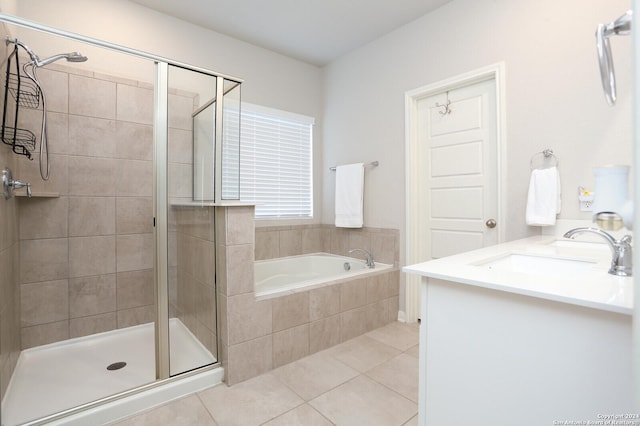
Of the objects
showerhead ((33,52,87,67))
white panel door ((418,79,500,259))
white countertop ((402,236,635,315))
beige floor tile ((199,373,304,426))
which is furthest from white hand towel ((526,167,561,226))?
showerhead ((33,52,87,67))

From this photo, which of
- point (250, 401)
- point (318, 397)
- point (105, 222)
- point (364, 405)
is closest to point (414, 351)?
point (364, 405)

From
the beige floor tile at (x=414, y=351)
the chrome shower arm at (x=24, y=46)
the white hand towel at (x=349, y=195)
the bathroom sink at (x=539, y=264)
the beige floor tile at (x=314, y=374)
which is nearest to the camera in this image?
the bathroom sink at (x=539, y=264)

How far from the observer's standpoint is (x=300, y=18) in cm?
268

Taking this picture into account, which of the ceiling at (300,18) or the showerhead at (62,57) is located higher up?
the ceiling at (300,18)

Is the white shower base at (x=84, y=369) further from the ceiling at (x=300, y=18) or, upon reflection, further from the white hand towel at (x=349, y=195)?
the ceiling at (x=300, y=18)

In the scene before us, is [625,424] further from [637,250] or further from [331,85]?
[331,85]

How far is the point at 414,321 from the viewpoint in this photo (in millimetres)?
2764

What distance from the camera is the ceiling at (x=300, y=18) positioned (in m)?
2.49

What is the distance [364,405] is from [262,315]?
77 cm

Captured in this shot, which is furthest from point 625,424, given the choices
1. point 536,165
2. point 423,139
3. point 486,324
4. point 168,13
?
point 168,13

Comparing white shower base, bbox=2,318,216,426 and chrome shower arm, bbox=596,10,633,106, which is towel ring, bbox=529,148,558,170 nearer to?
chrome shower arm, bbox=596,10,633,106

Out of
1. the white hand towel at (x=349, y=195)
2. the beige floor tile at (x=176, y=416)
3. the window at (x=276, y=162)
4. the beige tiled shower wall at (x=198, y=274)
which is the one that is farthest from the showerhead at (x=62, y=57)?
the white hand towel at (x=349, y=195)

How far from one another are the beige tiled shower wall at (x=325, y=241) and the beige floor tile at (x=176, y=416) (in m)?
1.62

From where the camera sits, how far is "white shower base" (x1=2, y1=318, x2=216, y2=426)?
155cm
